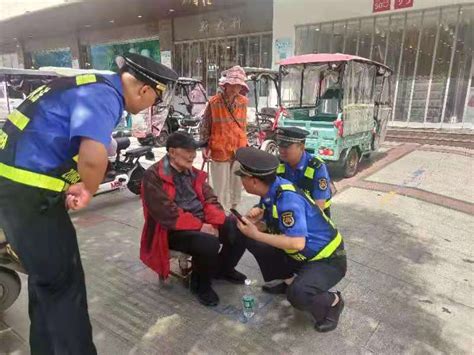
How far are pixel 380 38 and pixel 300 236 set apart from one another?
11.5m

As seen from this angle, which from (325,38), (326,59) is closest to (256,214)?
(326,59)

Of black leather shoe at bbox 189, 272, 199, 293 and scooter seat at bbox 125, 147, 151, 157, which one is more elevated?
scooter seat at bbox 125, 147, 151, 157

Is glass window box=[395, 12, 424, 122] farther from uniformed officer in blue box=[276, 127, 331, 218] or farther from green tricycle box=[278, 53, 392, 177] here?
uniformed officer in blue box=[276, 127, 331, 218]

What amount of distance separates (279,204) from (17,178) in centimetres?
139

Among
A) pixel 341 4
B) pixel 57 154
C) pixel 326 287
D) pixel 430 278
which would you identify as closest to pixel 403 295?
pixel 430 278

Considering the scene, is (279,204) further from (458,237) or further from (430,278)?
(458,237)

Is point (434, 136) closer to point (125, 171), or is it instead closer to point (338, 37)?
point (338, 37)

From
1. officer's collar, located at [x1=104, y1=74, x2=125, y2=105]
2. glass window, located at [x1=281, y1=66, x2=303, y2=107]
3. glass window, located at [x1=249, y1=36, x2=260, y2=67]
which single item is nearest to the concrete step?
glass window, located at [x1=281, y1=66, x2=303, y2=107]

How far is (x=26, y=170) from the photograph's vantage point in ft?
4.82

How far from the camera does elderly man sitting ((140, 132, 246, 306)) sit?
98.6 inches

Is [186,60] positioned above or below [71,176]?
above

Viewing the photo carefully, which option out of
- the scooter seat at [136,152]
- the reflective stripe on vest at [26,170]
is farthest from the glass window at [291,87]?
the reflective stripe on vest at [26,170]

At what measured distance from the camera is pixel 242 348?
2.19 metres

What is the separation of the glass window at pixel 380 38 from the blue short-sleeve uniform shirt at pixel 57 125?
39.9ft
